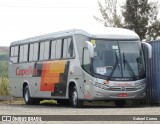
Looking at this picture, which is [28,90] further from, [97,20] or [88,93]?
[97,20]

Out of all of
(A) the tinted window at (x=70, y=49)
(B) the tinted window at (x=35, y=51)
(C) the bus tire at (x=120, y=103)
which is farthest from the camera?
(B) the tinted window at (x=35, y=51)

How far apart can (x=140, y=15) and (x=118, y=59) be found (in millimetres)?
20308

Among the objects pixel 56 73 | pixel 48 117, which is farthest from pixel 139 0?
pixel 48 117

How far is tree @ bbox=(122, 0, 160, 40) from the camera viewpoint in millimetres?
41938

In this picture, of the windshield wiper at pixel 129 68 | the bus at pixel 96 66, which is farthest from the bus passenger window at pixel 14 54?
the windshield wiper at pixel 129 68

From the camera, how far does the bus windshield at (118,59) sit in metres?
22.5

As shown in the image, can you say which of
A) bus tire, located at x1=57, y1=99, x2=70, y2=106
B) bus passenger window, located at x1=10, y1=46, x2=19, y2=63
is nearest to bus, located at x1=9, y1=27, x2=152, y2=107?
bus tire, located at x1=57, y1=99, x2=70, y2=106

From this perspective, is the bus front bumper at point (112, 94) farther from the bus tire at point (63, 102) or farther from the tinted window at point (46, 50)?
the bus tire at point (63, 102)

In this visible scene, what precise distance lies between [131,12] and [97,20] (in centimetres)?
256

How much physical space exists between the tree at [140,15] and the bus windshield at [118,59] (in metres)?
18.8

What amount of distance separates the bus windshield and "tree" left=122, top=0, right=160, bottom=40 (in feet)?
61.6

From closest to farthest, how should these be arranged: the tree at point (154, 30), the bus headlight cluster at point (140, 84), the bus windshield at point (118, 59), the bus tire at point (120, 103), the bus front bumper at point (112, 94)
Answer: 1. the bus front bumper at point (112, 94)
2. the bus windshield at point (118, 59)
3. the bus headlight cluster at point (140, 84)
4. the bus tire at point (120, 103)
5. the tree at point (154, 30)

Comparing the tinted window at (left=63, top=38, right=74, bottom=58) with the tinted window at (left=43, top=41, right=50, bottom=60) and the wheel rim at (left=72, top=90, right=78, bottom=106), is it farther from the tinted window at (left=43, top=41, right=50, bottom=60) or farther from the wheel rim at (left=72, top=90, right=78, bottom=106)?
the tinted window at (left=43, top=41, right=50, bottom=60)

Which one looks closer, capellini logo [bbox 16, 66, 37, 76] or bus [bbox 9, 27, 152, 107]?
bus [bbox 9, 27, 152, 107]
